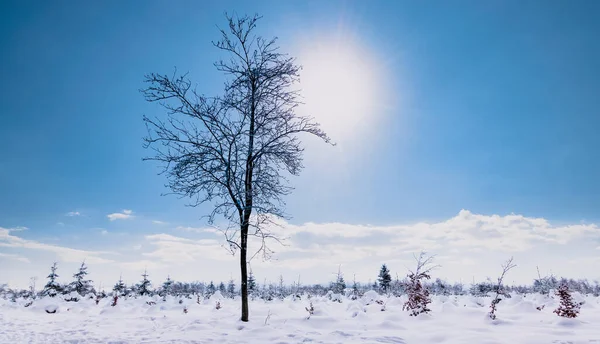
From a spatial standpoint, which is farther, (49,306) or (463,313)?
(49,306)

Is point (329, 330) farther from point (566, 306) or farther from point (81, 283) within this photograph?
point (81, 283)

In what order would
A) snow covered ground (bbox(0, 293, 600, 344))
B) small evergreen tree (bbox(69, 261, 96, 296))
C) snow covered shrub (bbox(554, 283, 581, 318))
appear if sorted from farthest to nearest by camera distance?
1. small evergreen tree (bbox(69, 261, 96, 296))
2. snow covered shrub (bbox(554, 283, 581, 318))
3. snow covered ground (bbox(0, 293, 600, 344))

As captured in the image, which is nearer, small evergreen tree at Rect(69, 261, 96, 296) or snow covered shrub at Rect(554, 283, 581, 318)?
snow covered shrub at Rect(554, 283, 581, 318)

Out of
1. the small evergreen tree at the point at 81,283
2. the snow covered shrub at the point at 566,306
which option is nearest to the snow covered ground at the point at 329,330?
the snow covered shrub at the point at 566,306

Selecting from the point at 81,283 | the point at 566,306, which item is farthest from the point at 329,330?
the point at 81,283

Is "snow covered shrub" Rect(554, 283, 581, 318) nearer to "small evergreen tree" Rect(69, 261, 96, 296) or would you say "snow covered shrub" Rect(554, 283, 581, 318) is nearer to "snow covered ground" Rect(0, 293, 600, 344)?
"snow covered ground" Rect(0, 293, 600, 344)

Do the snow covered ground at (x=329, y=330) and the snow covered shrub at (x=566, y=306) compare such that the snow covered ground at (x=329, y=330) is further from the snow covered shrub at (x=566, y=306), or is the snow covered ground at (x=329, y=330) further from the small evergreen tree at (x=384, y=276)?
the small evergreen tree at (x=384, y=276)

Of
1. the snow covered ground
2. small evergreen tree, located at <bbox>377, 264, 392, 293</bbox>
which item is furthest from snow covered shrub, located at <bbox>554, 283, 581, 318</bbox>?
small evergreen tree, located at <bbox>377, 264, 392, 293</bbox>

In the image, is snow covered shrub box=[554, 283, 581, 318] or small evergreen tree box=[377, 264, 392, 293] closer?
snow covered shrub box=[554, 283, 581, 318]

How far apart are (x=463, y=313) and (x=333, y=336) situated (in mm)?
4934

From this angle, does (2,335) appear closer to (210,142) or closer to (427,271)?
(210,142)

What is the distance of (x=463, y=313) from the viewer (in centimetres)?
1013

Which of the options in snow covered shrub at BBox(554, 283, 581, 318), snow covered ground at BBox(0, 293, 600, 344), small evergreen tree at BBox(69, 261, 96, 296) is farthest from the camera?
small evergreen tree at BBox(69, 261, 96, 296)

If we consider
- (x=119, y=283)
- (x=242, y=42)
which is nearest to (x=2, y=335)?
(x=242, y=42)
